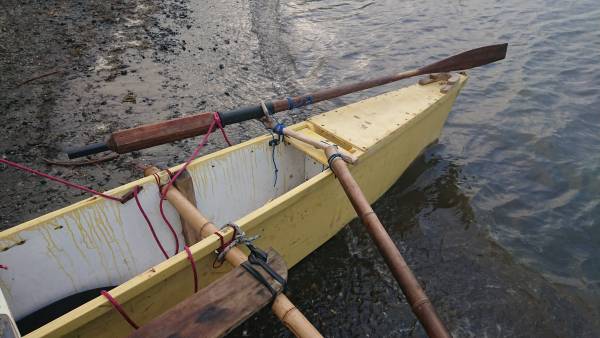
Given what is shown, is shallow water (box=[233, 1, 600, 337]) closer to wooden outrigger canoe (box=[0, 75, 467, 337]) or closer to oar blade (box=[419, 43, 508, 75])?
wooden outrigger canoe (box=[0, 75, 467, 337])

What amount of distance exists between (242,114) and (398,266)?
2.13m

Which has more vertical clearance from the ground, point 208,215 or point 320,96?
point 320,96

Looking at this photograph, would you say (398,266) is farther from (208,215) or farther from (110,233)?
(110,233)

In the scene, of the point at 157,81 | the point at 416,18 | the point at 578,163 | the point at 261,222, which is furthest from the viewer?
the point at 416,18

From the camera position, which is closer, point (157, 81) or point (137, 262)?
point (137, 262)

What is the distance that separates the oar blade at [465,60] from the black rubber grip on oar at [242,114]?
2648mm

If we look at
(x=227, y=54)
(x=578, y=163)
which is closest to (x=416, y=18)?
(x=227, y=54)

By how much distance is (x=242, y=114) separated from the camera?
3.58 metres

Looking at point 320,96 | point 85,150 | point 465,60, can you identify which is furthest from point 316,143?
point 465,60

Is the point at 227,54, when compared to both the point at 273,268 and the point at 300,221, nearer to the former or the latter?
the point at 300,221

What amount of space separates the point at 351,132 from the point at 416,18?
7948 mm

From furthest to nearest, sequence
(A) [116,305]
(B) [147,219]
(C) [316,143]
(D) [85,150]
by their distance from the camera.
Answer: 1. (C) [316,143]
2. (B) [147,219]
3. (D) [85,150]
4. (A) [116,305]

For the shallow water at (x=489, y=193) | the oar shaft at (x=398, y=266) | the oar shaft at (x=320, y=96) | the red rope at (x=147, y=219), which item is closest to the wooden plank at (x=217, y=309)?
the oar shaft at (x=398, y=266)

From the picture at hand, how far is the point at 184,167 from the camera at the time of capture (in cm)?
313
